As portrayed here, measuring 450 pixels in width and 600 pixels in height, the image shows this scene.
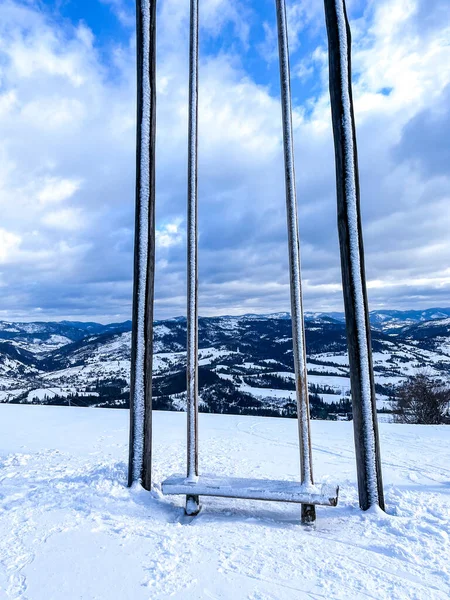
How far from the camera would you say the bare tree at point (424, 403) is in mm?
29844

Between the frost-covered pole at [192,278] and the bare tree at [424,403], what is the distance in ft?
96.4

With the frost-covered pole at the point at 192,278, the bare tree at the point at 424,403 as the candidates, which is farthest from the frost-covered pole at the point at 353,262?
the bare tree at the point at 424,403

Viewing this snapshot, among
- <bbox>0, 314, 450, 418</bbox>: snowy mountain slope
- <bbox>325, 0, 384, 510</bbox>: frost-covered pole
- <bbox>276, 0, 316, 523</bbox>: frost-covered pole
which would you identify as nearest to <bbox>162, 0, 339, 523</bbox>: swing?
<bbox>276, 0, 316, 523</bbox>: frost-covered pole

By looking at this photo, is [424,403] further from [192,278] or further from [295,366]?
[192,278]

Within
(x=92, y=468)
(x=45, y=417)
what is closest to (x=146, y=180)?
(x=92, y=468)

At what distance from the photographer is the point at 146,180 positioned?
556 centimetres

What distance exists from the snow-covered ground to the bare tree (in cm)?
2624

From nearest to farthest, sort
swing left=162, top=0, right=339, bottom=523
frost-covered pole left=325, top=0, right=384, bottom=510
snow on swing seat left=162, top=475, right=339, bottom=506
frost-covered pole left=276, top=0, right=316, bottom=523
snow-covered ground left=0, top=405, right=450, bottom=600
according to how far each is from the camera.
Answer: snow-covered ground left=0, top=405, right=450, bottom=600
snow on swing seat left=162, top=475, right=339, bottom=506
swing left=162, top=0, right=339, bottom=523
frost-covered pole left=276, top=0, right=316, bottom=523
frost-covered pole left=325, top=0, right=384, bottom=510

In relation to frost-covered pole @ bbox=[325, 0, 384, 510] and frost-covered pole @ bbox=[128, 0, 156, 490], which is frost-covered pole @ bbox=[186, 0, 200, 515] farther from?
frost-covered pole @ bbox=[325, 0, 384, 510]

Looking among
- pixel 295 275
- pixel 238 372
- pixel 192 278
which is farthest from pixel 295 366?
pixel 238 372

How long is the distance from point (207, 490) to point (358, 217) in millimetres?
3753

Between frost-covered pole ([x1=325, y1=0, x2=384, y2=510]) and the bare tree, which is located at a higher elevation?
frost-covered pole ([x1=325, y1=0, x2=384, y2=510])

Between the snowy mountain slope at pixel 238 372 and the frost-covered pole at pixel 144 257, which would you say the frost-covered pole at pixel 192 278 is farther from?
the snowy mountain slope at pixel 238 372

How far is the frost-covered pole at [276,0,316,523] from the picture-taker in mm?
4512
